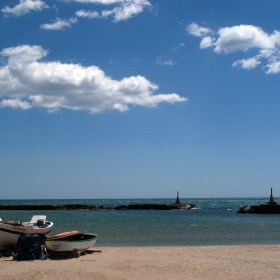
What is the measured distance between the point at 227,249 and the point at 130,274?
308 inches

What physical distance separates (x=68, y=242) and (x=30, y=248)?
152 centimetres

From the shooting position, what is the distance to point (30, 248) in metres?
16.9

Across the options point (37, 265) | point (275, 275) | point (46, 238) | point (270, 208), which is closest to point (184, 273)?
point (275, 275)

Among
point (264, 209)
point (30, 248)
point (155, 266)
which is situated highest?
point (30, 248)

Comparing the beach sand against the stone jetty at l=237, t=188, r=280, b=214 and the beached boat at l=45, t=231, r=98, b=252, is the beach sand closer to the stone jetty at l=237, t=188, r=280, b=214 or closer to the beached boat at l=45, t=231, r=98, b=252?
the beached boat at l=45, t=231, r=98, b=252

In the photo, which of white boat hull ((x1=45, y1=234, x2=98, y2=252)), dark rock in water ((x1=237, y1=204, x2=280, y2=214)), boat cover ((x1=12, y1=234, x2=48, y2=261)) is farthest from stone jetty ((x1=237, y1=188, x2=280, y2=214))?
boat cover ((x1=12, y1=234, x2=48, y2=261))

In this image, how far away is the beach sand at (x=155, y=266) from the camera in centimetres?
1347

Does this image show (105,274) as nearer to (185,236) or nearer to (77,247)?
(77,247)

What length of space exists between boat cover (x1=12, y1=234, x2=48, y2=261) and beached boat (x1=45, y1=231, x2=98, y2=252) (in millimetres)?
314

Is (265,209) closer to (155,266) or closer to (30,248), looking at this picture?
(155,266)

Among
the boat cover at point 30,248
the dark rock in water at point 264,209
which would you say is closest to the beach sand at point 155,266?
the boat cover at point 30,248

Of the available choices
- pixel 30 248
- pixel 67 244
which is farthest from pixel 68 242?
pixel 30 248

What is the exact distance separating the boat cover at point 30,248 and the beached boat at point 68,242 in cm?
31

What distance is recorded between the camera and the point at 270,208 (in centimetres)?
6319
